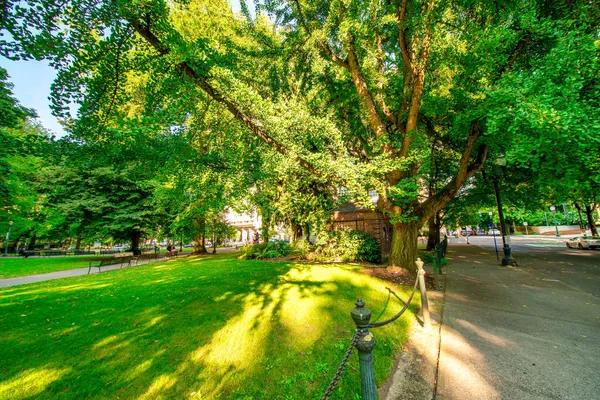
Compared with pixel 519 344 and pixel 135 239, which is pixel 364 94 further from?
pixel 135 239

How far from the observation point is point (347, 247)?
1441 cm

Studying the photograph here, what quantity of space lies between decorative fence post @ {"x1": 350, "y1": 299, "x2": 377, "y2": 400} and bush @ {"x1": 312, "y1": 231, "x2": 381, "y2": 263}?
11743mm

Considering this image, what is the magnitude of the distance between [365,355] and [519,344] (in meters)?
4.42

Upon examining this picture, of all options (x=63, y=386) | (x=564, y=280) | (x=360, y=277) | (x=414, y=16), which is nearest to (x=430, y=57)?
(x=414, y=16)

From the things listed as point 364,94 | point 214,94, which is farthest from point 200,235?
point 364,94

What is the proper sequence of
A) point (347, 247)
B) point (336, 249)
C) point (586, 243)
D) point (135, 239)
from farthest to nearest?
point (135, 239)
point (586, 243)
point (336, 249)
point (347, 247)

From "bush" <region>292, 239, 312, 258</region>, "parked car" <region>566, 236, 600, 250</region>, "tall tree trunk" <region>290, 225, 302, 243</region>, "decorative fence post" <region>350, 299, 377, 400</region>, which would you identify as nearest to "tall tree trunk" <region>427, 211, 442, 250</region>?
"tall tree trunk" <region>290, 225, 302, 243</region>

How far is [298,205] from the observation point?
15.9 m

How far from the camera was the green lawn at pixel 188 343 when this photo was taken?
3.32 meters

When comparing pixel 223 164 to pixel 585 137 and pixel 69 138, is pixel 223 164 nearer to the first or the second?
pixel 69 138

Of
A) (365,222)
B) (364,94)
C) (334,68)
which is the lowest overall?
(365,222)

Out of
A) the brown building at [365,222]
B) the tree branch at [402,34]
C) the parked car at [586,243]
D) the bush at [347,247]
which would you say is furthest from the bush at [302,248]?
the parked car at [586,243]

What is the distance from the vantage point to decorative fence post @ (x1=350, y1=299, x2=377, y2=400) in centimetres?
233

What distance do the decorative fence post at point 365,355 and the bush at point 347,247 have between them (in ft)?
38.5
